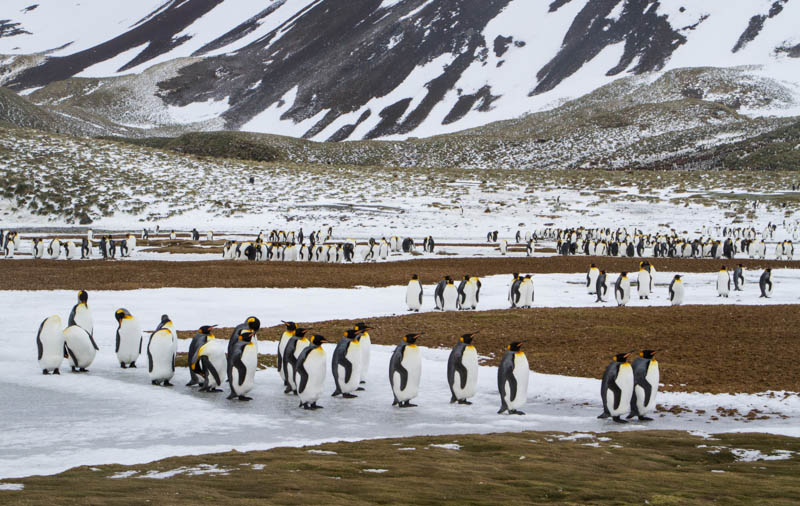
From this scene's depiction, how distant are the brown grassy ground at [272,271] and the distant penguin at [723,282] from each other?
668 centimetres

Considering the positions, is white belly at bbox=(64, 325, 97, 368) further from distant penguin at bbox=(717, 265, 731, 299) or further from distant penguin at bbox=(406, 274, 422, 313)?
distant penguin at bbox=(717, 265, 731, 299)

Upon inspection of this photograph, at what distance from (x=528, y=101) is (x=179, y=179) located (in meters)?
83.3

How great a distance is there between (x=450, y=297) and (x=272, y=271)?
10.2 m

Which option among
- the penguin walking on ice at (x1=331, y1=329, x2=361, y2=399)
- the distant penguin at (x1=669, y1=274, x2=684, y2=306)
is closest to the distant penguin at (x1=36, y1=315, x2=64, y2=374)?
A: the penguin walking on ice at (x1=331, y1=329, x2=361, y2=399)

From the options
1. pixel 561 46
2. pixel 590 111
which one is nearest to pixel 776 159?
pixel 590 111

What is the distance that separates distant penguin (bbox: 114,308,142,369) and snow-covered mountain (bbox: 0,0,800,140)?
10919cm

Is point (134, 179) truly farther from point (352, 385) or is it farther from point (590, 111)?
point (590, 111)

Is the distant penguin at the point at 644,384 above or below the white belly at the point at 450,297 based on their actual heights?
below

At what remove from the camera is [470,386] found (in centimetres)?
1038

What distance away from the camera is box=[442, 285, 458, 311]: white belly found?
1920cm

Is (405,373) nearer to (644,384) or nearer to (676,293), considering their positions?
(644,384)

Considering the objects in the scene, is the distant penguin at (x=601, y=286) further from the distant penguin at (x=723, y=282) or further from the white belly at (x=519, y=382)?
the white belly at (x=519, y=382)

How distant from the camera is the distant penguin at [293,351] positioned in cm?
1048

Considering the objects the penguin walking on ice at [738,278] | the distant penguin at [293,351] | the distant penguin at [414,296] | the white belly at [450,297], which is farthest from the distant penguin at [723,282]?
the distant penguin at [293,351]
